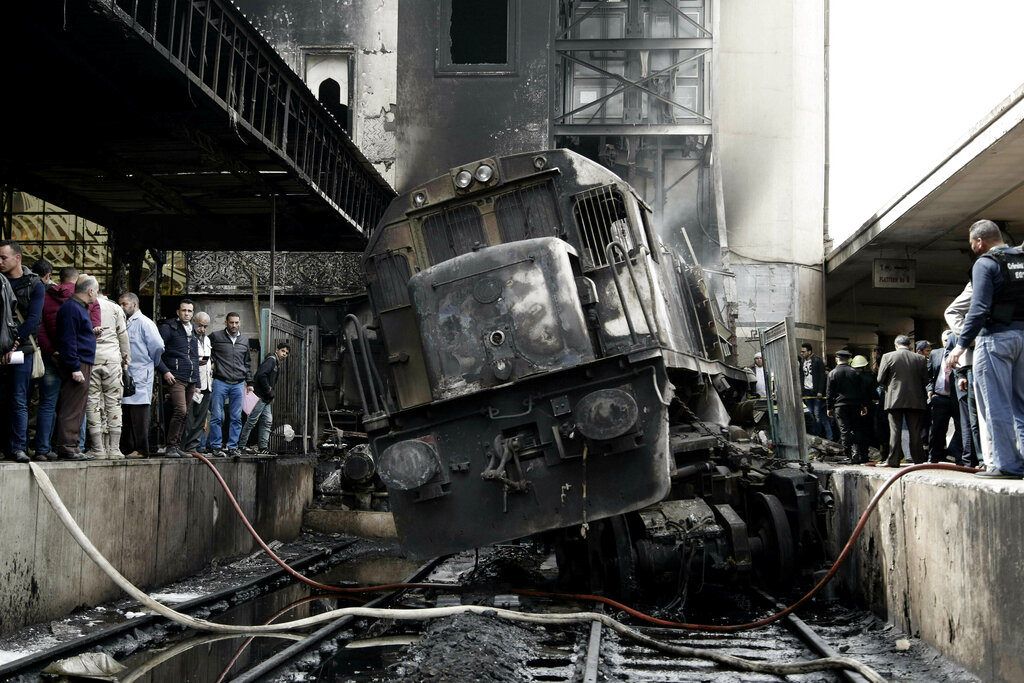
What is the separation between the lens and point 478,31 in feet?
83.9

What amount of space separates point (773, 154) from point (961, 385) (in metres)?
16.5

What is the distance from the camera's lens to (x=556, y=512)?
7859 millimetres

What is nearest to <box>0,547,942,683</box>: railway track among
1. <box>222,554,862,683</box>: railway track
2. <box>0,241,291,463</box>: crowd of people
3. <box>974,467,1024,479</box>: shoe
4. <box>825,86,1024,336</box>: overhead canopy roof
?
<box>222,554,862,683</box>: railway track

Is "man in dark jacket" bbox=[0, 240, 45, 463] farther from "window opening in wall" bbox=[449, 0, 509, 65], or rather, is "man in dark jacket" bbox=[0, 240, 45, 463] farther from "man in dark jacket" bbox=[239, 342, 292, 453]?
"window opening in wall" bbox=[449, 0, 509, 65]

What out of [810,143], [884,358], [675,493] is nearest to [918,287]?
[810,143]

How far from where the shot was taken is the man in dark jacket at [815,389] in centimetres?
1881

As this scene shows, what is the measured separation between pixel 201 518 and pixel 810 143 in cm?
1790

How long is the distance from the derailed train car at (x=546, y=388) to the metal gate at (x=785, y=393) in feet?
10.8

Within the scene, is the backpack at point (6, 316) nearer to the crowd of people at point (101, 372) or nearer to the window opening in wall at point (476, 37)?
the crowd of people at point (101, 372)

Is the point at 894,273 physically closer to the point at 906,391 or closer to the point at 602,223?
the point at 906,391

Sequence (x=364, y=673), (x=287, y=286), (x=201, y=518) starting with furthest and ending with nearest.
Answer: (x=287, y=286) → (x=201, y=518) → (x=364, y=673)

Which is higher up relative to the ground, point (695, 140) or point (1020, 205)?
point (695, 140)

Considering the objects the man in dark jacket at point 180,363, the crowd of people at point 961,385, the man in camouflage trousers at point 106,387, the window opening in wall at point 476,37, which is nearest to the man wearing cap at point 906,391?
the crowd of people at point 961,385

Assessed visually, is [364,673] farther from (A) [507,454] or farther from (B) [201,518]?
(B) [201,518]
